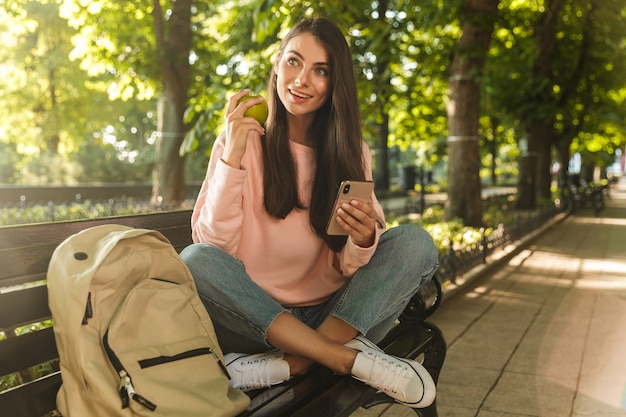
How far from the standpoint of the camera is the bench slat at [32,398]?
1.85m

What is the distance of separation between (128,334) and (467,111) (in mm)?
9308

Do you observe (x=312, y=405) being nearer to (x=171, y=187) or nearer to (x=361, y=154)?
(x=361, y=154)

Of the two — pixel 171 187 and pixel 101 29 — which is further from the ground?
pixel 101 29

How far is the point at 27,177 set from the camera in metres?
28.8

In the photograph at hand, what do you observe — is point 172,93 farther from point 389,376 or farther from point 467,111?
point 389,376

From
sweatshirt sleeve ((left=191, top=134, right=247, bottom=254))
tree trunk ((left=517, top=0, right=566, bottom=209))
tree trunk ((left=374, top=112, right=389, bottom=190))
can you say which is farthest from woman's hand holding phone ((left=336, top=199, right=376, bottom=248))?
tree trunk ((left=374, top=112, right=389, bottom=190))

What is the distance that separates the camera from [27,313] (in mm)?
A: 1989

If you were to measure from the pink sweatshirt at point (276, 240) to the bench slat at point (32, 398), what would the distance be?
85 cm

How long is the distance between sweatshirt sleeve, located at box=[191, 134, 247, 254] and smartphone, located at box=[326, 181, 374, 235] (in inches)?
14.5

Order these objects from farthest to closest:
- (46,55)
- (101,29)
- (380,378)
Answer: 1. (46,55)
2. (101,29)
3. (380,378)

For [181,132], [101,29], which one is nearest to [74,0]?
[101,29]

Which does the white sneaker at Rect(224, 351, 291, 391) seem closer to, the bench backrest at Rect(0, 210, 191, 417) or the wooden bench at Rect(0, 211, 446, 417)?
the wooden bench at Rect(0, 211, 446, 417)

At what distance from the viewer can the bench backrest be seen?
190 cm

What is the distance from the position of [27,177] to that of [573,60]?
21.4 metres
